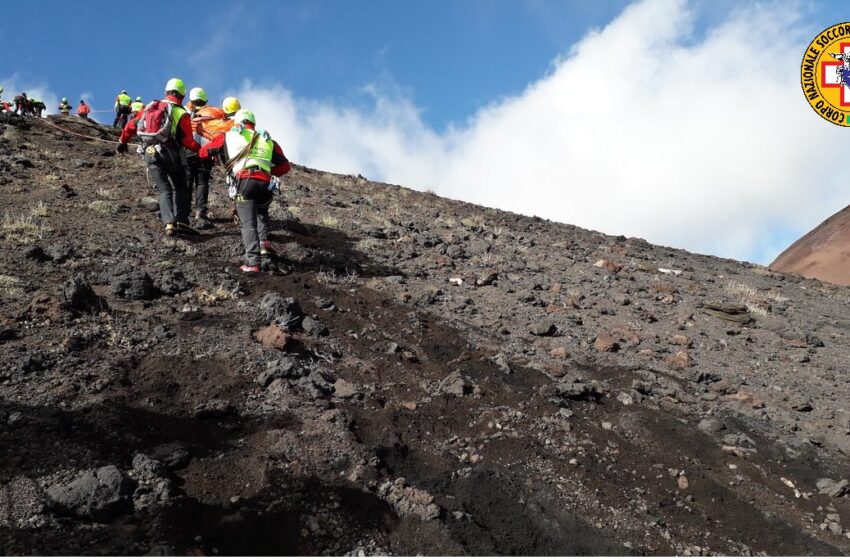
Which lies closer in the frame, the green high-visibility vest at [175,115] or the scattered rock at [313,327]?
the scattered rock at [313,327]

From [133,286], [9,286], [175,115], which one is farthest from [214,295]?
[175,115]

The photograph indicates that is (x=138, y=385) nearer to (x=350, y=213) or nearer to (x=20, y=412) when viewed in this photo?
(x=20, y=412)

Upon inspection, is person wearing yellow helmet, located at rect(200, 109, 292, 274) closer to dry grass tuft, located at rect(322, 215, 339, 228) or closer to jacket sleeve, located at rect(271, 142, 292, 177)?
jacket sleeve, located at rect(271, 142, 292, 177)

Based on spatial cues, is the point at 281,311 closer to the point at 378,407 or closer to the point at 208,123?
the point at 378,407

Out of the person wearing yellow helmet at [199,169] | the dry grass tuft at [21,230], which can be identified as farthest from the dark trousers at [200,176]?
the dry grass tuft at [21,230]

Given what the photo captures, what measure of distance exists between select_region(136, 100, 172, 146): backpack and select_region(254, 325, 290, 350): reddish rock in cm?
368

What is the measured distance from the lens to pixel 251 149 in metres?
7.26

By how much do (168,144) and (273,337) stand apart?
154 inches

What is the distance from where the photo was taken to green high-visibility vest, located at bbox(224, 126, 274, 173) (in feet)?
23.8

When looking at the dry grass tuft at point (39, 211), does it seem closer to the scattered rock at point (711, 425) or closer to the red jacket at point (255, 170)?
the red jacket at point (255, 170)

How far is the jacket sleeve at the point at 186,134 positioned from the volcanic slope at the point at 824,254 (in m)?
39.7

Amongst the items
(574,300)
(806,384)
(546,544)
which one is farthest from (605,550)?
(574,300)

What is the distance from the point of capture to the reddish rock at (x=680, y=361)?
644 centimetres

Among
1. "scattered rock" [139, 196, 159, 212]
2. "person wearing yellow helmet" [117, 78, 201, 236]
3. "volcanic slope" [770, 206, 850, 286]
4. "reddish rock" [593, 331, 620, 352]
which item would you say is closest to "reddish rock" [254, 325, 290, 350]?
"person wearing yellow helmet" [117, 78, 201, 236]
